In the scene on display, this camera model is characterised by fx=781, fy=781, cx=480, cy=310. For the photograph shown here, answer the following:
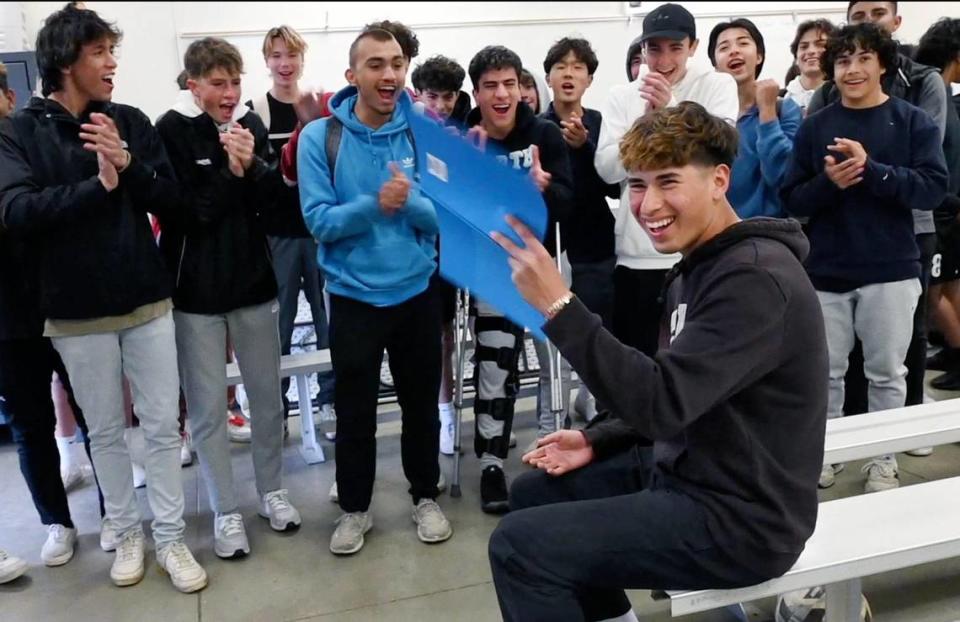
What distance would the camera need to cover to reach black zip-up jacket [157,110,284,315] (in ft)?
8.09

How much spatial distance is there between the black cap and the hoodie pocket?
1.24m

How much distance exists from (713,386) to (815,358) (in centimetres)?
24

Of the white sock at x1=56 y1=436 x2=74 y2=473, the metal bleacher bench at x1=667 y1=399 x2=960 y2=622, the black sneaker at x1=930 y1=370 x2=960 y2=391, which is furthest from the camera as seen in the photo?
the black sneaker at x1=930 y1=370 x2=960 y2=391

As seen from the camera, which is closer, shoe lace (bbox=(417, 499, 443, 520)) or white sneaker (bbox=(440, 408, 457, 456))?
shoe lace (bbox=(417, 499, 443, 520))

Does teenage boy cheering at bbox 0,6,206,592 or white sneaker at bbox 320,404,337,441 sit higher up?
teenage boy cheering at bbox 0,6,206,592

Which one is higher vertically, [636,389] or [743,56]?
[743,56]

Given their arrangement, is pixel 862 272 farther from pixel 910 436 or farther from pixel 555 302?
pixel 555 302

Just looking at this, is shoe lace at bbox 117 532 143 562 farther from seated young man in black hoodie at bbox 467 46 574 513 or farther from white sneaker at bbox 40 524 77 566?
seated young man in black hoodie at bbox 467 46 574 513

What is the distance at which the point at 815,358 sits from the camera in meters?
1.45

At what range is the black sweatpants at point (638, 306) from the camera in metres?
2.89

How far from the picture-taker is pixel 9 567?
2.48 m

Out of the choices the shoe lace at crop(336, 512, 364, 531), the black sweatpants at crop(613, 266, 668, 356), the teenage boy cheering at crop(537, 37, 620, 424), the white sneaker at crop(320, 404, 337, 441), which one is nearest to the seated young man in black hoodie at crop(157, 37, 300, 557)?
the shoe lace at crop(336, 512, 364, 531)

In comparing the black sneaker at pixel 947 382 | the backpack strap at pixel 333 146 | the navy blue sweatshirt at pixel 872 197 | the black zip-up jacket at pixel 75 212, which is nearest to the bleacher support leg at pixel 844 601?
the navy blue sweatshirt at pixel 872 197

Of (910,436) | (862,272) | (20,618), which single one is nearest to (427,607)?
(20,618)
